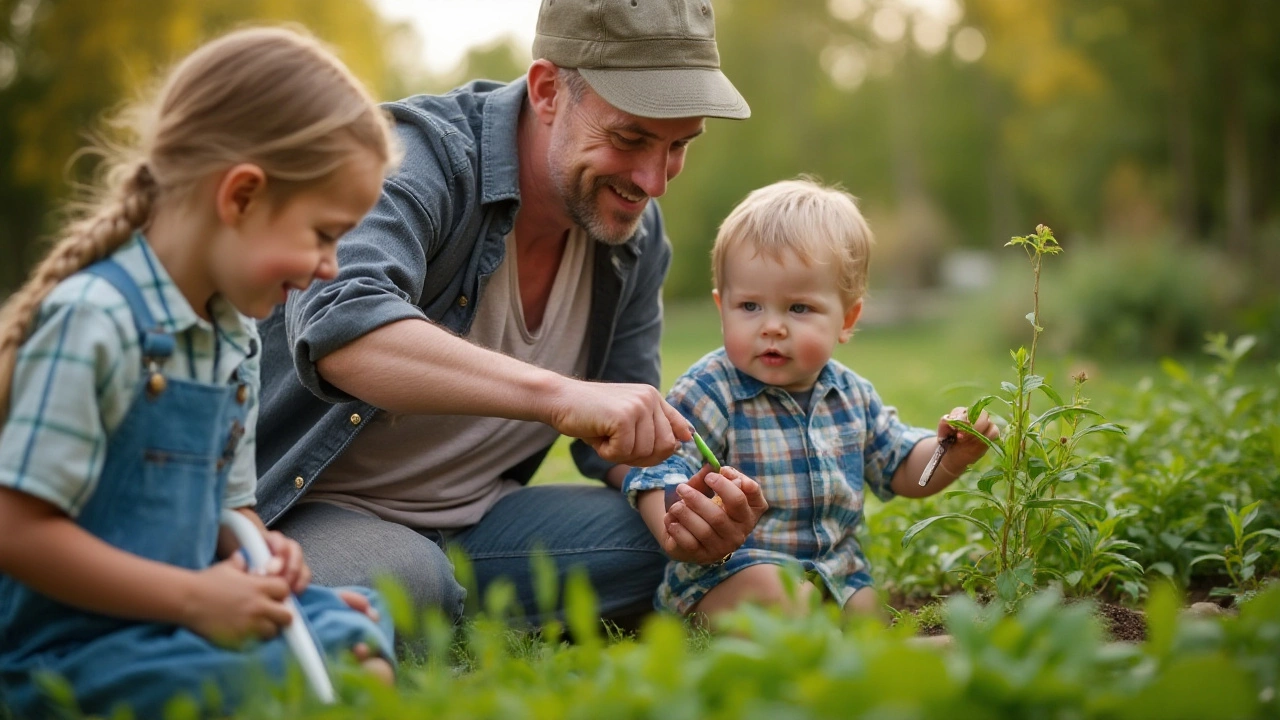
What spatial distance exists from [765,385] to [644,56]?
0.91m

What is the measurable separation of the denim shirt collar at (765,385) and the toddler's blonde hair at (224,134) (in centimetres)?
138

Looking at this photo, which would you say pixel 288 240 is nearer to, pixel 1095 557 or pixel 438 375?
pixel 438 375

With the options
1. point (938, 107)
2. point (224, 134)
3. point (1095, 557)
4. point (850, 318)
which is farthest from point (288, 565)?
point (938, 107)

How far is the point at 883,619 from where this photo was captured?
312cm

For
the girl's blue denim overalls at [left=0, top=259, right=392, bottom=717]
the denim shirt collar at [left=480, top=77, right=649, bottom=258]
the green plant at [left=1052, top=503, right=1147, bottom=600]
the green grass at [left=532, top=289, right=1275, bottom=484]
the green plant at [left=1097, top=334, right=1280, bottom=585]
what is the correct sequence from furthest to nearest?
the green grass at [left=532, top=289, right=1275, bottom=484] → the green plant at [left=1097, top=334, right=1280, bottom=585] → the denim shirt collar at [left=480, top=77, right=649, bottom=258] → the green plant at [left=1052, top=503, right=1147, bottom=600] → the girl's blue denim overalls at [left=0, top=259, right=392, bottom=717]

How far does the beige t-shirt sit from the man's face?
27 centimetres

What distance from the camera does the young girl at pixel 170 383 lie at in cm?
181

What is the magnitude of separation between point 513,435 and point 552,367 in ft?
0.76

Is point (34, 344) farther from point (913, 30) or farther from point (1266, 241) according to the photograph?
point (913, 30)

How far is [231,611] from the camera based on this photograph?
6.22 ft

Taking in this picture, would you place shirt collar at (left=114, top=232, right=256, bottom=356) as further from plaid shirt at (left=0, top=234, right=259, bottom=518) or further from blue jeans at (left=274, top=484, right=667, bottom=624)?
blue jeans at (left=274, top=484, right=667, bottom=624)

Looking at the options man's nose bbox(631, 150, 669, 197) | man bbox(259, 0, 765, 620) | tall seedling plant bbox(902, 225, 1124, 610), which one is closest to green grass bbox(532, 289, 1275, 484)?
tall seedling plant bbox(902, 225, 1124, 610)

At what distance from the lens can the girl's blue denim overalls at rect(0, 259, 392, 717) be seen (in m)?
1.87

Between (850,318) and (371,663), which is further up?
(850,318)
